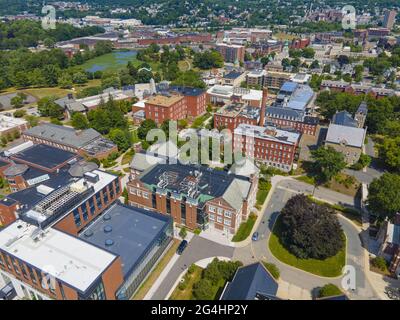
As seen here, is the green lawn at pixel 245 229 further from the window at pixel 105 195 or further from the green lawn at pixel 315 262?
the window at pixel 105 195

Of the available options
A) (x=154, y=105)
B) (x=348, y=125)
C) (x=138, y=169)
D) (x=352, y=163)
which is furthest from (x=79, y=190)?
(x=348, y=125)

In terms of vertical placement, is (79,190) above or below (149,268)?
above

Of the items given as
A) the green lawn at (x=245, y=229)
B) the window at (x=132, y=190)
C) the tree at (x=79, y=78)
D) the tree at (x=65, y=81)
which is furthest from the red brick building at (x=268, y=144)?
the tree at (x=79, y=78)

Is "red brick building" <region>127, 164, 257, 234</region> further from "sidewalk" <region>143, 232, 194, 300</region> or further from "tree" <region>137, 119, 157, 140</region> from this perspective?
"tree" <region>137, 119, 157, 140</region>

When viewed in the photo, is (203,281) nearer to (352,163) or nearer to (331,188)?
(331,188)

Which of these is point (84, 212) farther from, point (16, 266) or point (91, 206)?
point (16, 266)

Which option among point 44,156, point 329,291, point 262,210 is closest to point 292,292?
point 329,291
